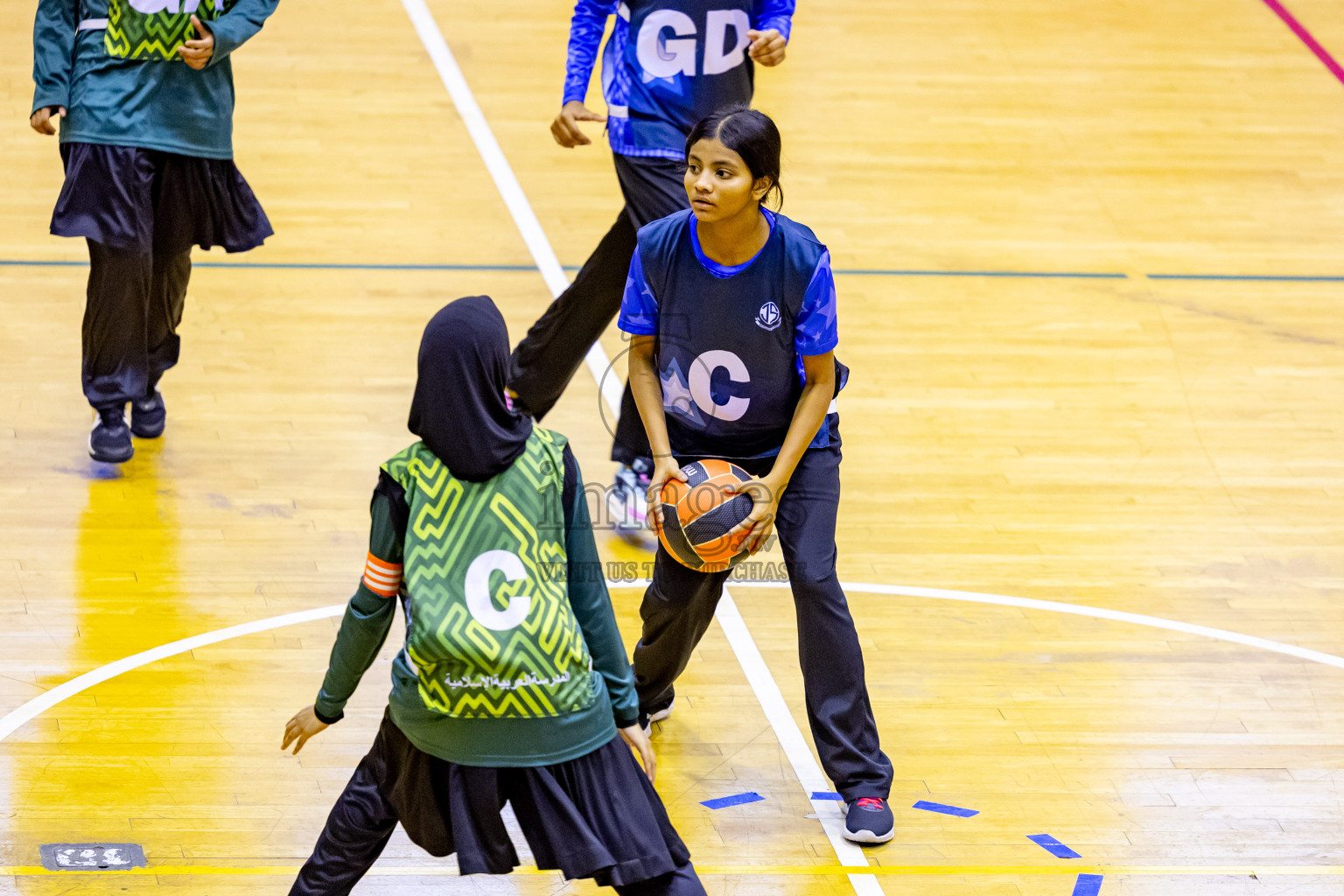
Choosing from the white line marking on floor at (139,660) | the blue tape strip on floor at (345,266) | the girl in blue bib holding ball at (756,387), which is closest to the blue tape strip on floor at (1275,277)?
the blue tape strip on floor at (345,266)

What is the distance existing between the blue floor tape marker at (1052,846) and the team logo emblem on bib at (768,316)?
4.62 feet

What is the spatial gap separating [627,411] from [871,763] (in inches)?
71.5

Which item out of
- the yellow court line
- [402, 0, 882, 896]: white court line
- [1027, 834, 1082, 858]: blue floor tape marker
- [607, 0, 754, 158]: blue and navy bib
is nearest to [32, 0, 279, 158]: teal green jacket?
[607, 0, 754, 158]: blue and navy bib

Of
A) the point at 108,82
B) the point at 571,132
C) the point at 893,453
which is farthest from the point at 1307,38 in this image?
the point at 108,82

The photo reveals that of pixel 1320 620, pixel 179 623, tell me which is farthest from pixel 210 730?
pixel 1320 620

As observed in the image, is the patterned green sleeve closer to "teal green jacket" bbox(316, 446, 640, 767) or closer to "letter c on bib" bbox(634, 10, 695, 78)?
"teal green jacket" bbox(316, 446, 640, 767)

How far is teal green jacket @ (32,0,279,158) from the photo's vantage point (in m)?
5.23

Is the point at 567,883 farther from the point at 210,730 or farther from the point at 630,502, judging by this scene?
the point at 630,502

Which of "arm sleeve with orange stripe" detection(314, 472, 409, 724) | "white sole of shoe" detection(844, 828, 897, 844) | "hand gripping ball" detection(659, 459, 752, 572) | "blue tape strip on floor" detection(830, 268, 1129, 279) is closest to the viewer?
"arm sleeve with orange stripe" detection(314, 472, 409, 724)

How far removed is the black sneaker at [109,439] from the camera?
5.50 metres

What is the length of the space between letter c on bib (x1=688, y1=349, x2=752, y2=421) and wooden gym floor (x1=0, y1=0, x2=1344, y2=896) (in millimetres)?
980

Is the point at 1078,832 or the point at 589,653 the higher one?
the point at 589,653

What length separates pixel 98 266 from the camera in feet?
17.7

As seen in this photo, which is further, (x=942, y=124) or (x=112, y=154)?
(x=942, y=124)
